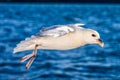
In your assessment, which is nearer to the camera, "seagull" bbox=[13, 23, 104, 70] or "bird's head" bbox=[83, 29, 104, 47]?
"seagull" bbox=[13, 23, 104, 70]

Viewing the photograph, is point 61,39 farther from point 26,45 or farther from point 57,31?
point 26,45

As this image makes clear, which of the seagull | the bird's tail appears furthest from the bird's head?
the bird's tail

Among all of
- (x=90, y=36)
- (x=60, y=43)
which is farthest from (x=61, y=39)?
(x=90, y=36)

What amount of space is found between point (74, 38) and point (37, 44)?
432 millimetres

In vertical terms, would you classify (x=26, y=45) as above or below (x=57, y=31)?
below

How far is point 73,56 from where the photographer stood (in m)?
28.2

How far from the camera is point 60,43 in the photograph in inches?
203

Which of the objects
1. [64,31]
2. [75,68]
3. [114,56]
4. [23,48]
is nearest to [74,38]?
[64,31]

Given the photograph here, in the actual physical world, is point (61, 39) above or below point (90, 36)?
below

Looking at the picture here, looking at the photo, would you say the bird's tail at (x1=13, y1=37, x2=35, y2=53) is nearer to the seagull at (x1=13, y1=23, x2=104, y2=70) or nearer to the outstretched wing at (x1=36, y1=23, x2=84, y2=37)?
the seagull at (x1=13, y1=23, x2=104, y2=70)

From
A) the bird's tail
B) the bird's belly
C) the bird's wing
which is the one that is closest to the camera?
the bird's belly

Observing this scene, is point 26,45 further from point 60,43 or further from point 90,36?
point 90,36

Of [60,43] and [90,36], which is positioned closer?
[60,43]

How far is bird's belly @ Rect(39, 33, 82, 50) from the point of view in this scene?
202 inches
